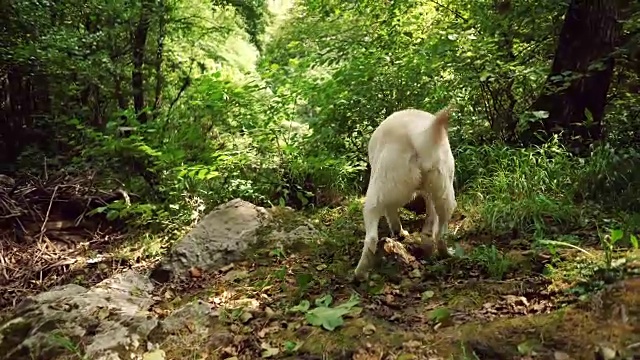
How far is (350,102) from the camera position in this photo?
579cm

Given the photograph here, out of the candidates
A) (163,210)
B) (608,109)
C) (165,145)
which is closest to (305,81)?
(165,145)

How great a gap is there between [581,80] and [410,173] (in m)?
2.92

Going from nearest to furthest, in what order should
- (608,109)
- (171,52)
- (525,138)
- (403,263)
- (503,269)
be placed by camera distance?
(503,269)
(403,263)
(525,138)
(608,109)
(171,52)

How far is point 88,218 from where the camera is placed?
19.1 ft

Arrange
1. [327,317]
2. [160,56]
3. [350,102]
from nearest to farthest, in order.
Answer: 1. [327,317]
2. [350,102]
3. [160,56]

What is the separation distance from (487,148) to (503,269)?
2.24m

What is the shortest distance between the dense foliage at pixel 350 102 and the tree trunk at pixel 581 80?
2cm

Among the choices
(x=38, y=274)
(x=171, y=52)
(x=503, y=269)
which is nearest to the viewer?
(x=503, y=269)

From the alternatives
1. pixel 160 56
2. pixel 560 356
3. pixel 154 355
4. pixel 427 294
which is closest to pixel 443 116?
pixel 427 294

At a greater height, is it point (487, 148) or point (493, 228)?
point (487, 148)

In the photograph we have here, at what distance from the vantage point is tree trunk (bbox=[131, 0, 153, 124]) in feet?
22.9

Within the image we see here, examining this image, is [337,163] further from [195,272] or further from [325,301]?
[325,301]

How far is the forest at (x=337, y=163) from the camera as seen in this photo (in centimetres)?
269

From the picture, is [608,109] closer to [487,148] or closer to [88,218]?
[487,148]
